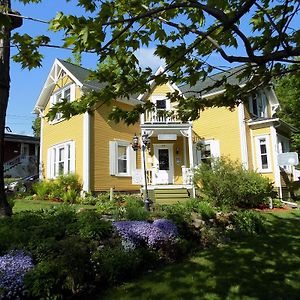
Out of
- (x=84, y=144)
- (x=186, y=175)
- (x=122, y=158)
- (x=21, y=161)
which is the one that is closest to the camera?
(x=84, y=144)

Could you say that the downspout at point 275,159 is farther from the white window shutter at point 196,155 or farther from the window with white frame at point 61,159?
the window with white frame at point 61,159

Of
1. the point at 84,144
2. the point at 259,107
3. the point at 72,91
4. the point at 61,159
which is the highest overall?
the point at 72,91

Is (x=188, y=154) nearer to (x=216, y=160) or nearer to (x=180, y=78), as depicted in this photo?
(x=216, y=160)

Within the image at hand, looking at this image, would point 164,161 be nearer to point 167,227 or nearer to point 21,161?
point 167,227

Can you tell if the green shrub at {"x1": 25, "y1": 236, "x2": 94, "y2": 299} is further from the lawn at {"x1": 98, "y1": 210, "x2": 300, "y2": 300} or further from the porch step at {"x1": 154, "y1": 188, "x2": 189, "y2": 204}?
the porch step at {"x1": 154, "y1": 188, "x2": 189, "y2": 204}

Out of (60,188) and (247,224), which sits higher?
(60,188)

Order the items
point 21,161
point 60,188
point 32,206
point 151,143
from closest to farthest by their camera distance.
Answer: point 32,206 → point 60,188 → point 151,143 → point 21,161

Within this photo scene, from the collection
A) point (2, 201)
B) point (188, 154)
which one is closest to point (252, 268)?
point (2, 201)

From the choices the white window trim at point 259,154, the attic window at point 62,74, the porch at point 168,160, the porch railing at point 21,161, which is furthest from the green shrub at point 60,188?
the porch railing at point 21,161

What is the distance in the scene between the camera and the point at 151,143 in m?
21.0

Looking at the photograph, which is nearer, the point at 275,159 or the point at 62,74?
the point at 275,159

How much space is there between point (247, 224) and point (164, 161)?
37.2 ft

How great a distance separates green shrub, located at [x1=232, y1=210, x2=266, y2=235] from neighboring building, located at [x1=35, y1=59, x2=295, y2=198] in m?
8.40

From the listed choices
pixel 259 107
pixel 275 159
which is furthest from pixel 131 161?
pixel 259 107
